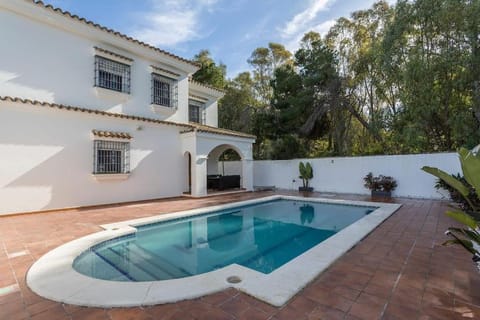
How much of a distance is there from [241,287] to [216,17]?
14248 mm

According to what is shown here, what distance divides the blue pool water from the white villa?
4.62 metres

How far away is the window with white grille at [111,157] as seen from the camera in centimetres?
1091

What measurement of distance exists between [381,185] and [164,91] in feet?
44.6

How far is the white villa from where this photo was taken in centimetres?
917

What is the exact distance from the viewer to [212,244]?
686 cm

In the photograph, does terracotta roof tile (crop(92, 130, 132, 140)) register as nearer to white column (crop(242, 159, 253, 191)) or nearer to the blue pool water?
the blue pool water

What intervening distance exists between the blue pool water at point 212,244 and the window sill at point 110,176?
4460 mm

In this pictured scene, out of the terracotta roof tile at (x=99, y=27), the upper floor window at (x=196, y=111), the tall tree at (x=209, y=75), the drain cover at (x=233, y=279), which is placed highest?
the tall tree at (x=209, y=75)

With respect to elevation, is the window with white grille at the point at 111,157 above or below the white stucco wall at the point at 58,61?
below

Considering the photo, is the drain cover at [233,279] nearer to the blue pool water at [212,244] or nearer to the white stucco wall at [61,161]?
the blue pool water at [212,244]

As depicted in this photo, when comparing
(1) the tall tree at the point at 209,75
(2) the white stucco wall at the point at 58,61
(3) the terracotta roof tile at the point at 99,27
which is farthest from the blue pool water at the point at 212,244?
(1) the tall tree at the point at 209,75

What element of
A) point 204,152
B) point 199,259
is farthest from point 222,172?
point 199,259

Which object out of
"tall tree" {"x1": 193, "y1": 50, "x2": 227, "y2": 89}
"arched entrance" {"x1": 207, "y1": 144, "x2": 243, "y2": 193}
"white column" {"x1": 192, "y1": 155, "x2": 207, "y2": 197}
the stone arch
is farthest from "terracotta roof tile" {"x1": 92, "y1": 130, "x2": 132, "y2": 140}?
"tall tree" {"x1": 193, "y1": 50, "x2": 227, "y2": 89}

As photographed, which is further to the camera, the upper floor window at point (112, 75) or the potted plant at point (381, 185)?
the potted plant at point (381, 185)
